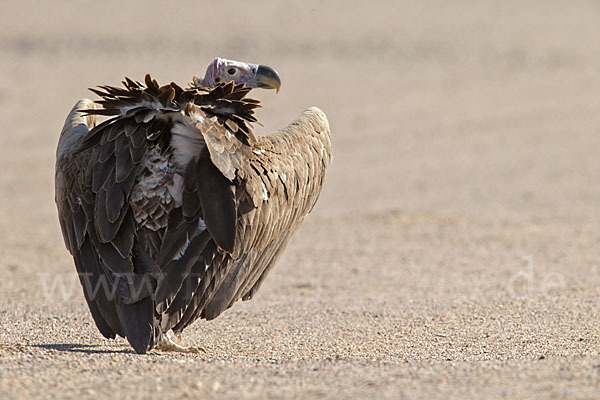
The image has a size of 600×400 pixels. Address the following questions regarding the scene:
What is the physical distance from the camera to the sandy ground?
4652 millimetres

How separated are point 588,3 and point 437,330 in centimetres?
3140

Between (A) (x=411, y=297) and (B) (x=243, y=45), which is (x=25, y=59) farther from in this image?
(A) (x=411, y=297)

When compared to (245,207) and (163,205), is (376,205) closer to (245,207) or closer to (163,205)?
(245,207)

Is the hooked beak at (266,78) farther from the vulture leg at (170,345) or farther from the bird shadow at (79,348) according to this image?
the bird shadow at (79,348)

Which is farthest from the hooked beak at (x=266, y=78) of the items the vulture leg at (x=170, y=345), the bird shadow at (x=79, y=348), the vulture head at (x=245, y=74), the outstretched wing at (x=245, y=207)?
the bird shadow at (x=79, y=348)

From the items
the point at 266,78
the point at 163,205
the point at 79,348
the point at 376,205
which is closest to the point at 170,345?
the point at 79,348

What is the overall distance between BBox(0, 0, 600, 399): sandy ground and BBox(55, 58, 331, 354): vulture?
0.34 meters

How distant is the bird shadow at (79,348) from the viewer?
17.7 ft

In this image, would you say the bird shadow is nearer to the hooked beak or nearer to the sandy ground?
the sandy ground

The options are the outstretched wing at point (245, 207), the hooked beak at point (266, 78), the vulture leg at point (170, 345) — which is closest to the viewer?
the outstretched wing at point (245, 207)

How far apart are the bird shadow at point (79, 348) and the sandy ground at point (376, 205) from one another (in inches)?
0.9

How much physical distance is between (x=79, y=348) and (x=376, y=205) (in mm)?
8623

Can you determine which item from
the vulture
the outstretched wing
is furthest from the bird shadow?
the outstretched wing

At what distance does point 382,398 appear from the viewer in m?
4.04
